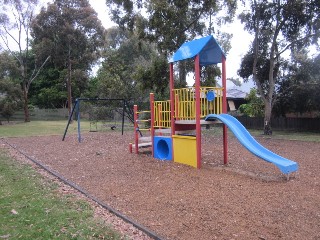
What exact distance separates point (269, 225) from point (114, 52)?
136 feet

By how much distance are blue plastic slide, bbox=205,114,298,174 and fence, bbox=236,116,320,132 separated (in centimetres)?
1636

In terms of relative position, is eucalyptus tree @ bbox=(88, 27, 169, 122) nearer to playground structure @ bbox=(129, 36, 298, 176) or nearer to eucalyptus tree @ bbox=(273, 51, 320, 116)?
playground structure @ bbox=(129, 36, 298, 176)

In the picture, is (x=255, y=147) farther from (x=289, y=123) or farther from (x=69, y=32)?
(x=69, y=32)

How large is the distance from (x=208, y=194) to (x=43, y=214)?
2698mm

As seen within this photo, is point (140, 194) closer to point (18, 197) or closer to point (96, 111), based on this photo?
point (18, 197)

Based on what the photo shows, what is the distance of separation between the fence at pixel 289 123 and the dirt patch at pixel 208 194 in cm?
1347

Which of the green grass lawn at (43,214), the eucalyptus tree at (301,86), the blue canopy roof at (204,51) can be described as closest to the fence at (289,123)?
the eucalyptus tree at (301,86)

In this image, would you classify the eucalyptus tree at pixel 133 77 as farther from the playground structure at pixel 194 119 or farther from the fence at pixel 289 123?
the fence at pixel 289 123

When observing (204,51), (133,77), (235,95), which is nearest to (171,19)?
(133,77)

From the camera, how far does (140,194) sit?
5.98 meters

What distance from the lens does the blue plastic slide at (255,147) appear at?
22.1ft

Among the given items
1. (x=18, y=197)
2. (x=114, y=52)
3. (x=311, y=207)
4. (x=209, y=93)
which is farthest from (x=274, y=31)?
(x=114, y=52)

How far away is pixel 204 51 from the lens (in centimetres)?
879

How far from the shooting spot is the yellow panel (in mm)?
8508
